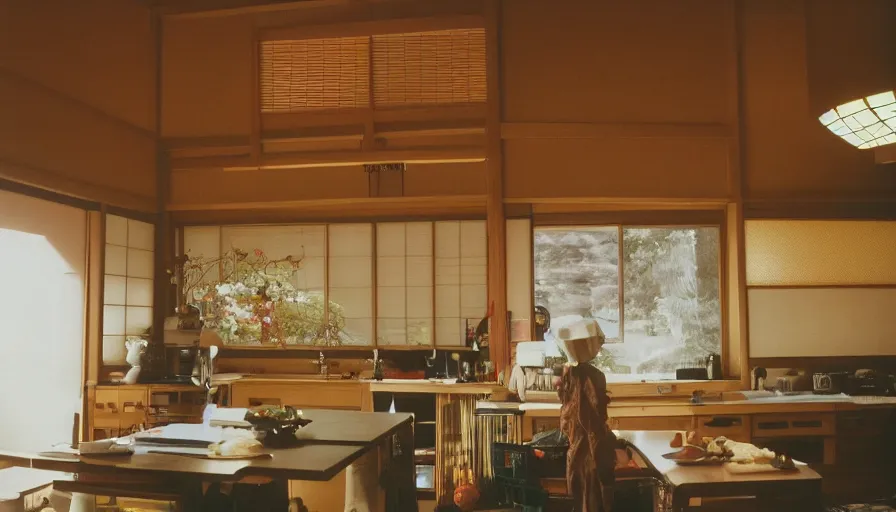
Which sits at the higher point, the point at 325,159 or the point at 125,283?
the point at 325,159

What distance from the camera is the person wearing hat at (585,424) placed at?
12.7 ft

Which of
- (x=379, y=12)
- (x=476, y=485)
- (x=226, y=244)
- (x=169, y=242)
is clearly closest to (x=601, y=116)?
(x=379, y=12)

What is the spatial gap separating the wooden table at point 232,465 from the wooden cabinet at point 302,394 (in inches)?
107

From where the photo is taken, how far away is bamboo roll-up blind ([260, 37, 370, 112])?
23.3 ft

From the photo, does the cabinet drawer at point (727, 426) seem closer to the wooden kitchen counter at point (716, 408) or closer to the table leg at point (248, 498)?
the wooden kitchen counter at point (716, 408)

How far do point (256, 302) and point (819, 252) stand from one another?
17.4 ft

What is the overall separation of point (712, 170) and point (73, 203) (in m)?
5.63

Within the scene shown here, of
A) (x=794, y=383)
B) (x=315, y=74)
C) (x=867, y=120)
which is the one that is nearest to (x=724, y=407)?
(x=794, y=383)

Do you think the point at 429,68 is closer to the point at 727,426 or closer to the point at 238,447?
the point at 727,426

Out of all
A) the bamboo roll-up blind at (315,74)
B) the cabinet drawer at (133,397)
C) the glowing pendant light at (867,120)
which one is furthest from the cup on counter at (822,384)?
the cabinet drawer at (133,397)

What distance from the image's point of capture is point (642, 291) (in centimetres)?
729

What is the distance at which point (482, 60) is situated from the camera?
688 centimetres

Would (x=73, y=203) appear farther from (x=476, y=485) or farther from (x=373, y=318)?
(x=476, y=485)

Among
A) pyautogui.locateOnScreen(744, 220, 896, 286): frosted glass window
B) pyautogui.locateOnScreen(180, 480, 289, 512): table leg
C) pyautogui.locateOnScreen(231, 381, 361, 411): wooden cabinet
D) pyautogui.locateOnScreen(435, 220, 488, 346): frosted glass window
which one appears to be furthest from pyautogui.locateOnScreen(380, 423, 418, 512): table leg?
pyautogui.locateOnScreen(744, 220, 896, 286): frosted glass window
